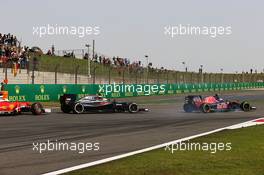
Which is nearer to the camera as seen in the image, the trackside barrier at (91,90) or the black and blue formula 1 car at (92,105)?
the black and blue formula 1 car at (92,105)

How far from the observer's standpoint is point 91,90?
3725 centimetres

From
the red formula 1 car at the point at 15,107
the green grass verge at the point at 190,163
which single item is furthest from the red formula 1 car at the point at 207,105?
the green grass verge at the point at 190,163

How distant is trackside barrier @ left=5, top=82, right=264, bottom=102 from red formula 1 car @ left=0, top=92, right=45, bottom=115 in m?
6.90

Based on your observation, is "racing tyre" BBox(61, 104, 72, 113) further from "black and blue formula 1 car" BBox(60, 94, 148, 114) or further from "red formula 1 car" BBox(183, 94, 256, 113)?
"red formula 1 car" BBox(183, 94, 256, 113)

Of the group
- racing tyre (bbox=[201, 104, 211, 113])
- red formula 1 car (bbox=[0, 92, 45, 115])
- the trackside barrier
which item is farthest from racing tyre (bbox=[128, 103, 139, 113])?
the trackside barrier

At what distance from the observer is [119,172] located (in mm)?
7453

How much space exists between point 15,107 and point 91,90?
51.8 ft

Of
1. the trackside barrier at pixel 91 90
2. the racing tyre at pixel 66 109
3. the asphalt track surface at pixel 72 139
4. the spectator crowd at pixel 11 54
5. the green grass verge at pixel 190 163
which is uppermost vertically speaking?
the spectator crowd at pixel 11 54

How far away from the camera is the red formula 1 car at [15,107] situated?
21344mm

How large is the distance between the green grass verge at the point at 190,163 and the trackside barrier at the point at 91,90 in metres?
20.9

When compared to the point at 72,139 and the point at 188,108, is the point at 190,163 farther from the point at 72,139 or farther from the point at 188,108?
the point at 188,108

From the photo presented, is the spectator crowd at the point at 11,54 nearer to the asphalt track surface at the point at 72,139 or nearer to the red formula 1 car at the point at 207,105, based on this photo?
the red formula 1 car at the point at 207,105

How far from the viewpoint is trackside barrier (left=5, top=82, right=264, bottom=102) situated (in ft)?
97.6

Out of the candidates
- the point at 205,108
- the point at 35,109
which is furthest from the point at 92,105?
the point at 205,108
